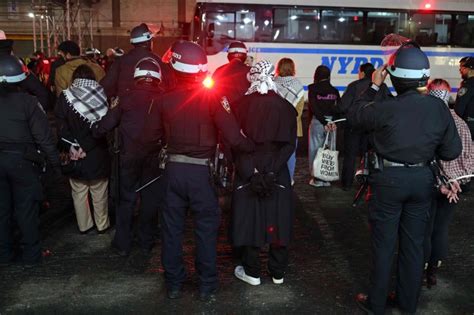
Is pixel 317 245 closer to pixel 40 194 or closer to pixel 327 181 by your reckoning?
pixel 327 181

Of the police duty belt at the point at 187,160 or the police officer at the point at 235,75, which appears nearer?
the police duty belt at the point at 187,160

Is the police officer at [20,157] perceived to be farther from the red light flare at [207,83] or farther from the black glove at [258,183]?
the black glove at [258,183]

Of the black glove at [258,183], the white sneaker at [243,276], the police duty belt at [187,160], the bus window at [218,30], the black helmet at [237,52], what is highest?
the bus window at [218,30]

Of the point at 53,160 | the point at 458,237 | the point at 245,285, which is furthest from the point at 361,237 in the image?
the point at 53,160

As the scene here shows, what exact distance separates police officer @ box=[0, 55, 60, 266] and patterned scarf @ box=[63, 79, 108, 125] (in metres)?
0.54

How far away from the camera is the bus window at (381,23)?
590 inches

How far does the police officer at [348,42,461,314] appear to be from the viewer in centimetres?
331

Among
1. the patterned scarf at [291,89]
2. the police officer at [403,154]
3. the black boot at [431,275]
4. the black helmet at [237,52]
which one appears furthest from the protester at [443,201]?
the black helmet at [237,52]

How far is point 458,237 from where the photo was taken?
543 cm

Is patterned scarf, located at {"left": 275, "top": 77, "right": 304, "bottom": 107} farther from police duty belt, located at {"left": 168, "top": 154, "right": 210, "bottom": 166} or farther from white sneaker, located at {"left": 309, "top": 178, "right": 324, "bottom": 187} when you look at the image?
police duty belt, located at {"left": 168, "top": 154, "right": 210, "bottom": 166}

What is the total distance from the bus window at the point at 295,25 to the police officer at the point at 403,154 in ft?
37.1

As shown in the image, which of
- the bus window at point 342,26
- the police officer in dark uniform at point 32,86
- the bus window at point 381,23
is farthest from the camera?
the bus window at point 381,23

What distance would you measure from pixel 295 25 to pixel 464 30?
5549 millimetres

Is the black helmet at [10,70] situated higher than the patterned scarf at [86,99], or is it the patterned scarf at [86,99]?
the black helmet at [10,70]
